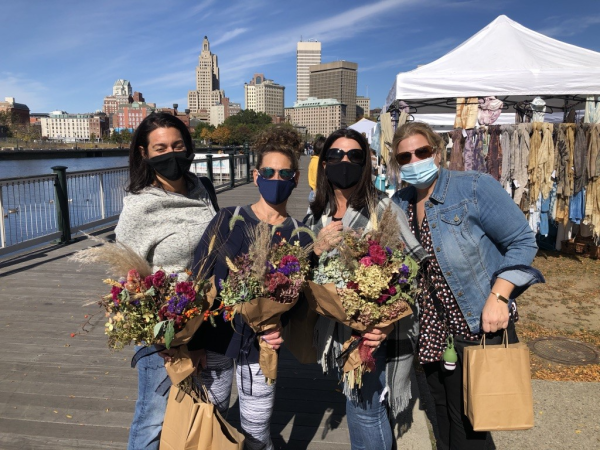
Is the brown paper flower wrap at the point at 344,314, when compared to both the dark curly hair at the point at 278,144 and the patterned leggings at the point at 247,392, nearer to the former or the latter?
the patterned leggings at the point at 247,392

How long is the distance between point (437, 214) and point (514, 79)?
17.4 ft

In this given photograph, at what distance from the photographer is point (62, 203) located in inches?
315

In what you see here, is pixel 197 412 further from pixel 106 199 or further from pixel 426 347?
pixel 106 199

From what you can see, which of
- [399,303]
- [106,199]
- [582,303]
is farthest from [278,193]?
[106,199]

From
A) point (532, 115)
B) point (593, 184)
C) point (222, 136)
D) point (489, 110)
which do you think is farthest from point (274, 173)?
point (222, 136)

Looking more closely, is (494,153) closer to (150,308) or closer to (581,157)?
(581,157)

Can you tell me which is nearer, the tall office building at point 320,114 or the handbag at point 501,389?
the handbag at point 501,389

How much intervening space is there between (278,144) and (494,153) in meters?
6.23

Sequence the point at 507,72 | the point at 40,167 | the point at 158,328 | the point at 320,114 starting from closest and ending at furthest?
1. the point at 158,328
2. the point at 507,72
3. the point at 40,167
4. the point at 320,114

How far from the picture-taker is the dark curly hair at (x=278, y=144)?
2197 mm

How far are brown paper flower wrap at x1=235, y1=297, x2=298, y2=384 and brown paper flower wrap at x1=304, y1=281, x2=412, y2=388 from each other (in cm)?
11

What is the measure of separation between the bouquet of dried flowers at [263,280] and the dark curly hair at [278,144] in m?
0.55

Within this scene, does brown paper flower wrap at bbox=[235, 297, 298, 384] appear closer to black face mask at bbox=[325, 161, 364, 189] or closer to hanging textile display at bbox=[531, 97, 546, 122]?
black face mask at bbox=[325, 161, 364, 189]

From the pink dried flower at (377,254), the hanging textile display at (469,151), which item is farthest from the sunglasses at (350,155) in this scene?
the hanging textile display at (469,151)
